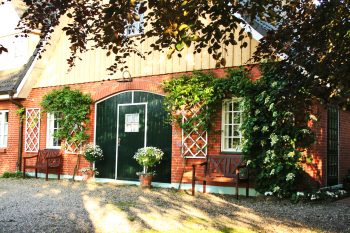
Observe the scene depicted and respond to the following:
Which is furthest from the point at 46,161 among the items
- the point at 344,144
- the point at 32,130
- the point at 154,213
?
the point at 344,144

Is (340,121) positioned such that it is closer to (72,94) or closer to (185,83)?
(185,83)

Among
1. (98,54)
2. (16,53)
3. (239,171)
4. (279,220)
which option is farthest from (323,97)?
(16,53)

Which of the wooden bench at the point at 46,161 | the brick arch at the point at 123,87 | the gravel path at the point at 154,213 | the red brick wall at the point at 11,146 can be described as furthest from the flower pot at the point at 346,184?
the red brick wall at the point at 11,146

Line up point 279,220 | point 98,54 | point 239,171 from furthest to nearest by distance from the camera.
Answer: point 98,54, point 239,171, point 279,220

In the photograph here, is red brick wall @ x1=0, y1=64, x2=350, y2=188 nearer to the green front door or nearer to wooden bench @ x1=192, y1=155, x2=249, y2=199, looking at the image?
wooden bench @ x1=192, y1=155, x2=249, y2=199

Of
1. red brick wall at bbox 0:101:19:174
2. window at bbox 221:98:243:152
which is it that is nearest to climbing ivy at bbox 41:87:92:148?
red brick wall at bbox 0:101:19:174

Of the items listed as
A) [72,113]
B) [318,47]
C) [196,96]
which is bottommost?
[72,113]

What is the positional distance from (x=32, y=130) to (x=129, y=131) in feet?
15.1

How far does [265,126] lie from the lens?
9.83 meters

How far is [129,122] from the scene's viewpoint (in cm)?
1303

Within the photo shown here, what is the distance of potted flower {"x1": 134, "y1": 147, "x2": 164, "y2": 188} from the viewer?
37.7 feet

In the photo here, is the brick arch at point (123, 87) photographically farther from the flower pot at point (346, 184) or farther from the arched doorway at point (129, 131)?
the flower pot at point (346, 184)

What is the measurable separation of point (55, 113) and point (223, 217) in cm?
920

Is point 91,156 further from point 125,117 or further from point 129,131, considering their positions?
point 125,117
